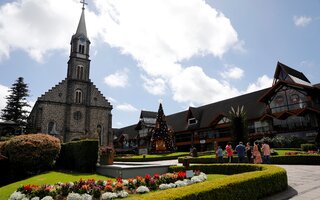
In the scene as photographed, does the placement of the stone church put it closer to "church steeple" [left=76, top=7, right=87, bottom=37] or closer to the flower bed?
"church steeple" [left=76, top=7, right=87, bottom=37]

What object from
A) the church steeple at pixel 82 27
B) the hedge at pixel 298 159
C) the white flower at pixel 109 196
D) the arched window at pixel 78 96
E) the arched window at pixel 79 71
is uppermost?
the church steeple at pixel 82 27

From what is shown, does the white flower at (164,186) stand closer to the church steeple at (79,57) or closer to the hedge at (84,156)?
the hedge at (84,156)

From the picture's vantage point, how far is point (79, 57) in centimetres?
4653

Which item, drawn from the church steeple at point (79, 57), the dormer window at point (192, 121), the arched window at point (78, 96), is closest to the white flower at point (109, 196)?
the arched window at point (78, 96)

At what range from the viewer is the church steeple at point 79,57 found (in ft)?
151

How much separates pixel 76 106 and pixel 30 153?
1065 inches

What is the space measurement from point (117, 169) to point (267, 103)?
101 feet

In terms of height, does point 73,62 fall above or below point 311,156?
above

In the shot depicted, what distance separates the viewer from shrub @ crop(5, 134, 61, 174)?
706 inches

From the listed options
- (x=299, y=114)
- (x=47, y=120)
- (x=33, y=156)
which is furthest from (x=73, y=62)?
(x=299, y=114)

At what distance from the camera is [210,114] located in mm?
47781

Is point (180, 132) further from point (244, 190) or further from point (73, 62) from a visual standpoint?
point (244, 190)

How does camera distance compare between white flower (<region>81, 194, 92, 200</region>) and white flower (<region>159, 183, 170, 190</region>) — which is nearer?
white flower (<region>81, 194, 92, 200</region>)

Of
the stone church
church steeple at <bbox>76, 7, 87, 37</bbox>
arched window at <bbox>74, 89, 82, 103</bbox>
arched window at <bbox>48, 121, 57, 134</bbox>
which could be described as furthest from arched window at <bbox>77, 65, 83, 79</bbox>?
arched window at <bbox>48, 121, 57, 134</bbox>
